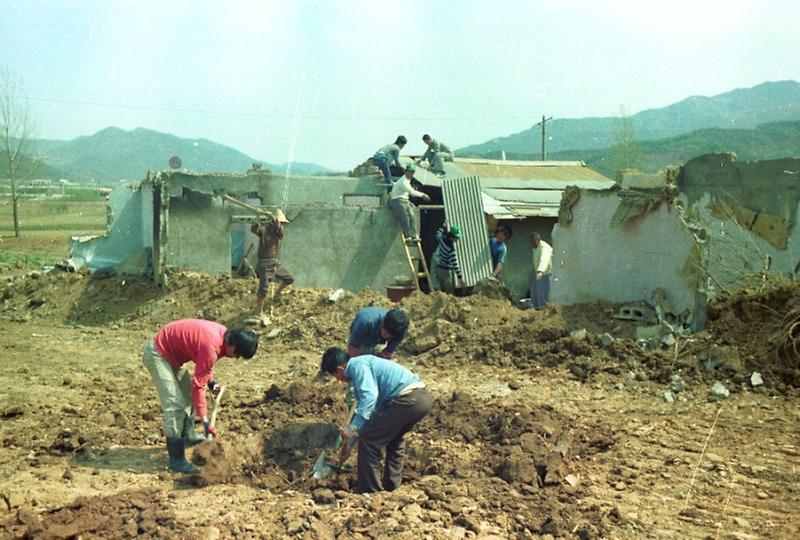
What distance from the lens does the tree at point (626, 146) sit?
40812 mm

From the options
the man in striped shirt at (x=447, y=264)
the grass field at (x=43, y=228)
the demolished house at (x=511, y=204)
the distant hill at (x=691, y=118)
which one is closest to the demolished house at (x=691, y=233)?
the man in striped shirt at (x=447, y=264)

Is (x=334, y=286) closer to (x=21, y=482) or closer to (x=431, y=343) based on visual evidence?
(x=431, y=343)

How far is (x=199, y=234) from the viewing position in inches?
552

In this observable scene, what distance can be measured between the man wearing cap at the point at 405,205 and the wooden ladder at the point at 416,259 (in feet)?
0.40

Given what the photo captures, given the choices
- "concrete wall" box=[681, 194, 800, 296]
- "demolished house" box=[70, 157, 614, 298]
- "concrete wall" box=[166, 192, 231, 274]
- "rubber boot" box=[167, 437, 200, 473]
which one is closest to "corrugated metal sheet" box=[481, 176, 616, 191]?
"demolished house" box=[70, 157, 614, 298]

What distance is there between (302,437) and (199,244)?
7.96m

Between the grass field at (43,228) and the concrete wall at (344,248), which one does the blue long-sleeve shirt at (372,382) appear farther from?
the grass field at (43,228)

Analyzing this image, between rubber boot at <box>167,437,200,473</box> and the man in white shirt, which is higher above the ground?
the man in white shirt

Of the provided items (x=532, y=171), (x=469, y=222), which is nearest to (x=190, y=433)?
(x=469, y=222)

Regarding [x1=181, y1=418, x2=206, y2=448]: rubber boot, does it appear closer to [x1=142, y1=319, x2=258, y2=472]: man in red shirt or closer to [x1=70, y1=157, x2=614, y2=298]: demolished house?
[x1=142, y1=319, x2=258, y2=472]: man in red shirt

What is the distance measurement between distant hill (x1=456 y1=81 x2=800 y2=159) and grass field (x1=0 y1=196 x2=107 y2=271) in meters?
35.6

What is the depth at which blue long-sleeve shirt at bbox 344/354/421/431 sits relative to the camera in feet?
17.8

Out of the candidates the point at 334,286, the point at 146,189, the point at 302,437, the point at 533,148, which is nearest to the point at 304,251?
the point at 334,286

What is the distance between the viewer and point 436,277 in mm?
14508
